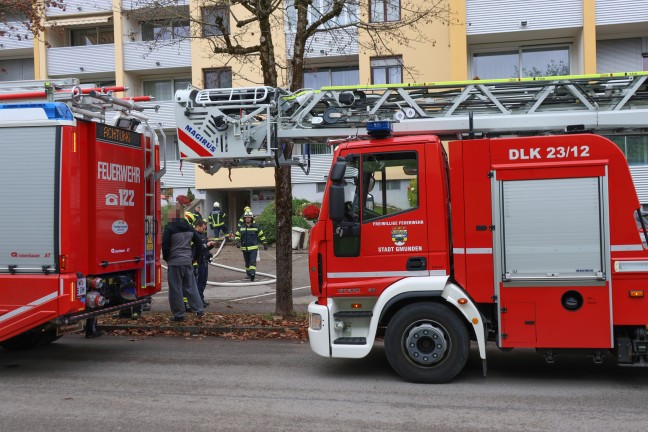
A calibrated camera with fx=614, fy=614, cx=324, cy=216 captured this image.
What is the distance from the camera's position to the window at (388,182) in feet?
21.2

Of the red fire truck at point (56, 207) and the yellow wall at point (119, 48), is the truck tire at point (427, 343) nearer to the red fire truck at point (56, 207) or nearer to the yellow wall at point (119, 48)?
the red fire truck at point (56, 207)

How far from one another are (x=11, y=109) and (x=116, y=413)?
142 inches

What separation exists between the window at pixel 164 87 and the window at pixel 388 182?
2146cm

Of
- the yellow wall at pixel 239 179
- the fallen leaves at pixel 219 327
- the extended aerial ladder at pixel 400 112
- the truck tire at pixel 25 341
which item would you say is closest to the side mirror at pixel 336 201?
the extended aerial ladder at pixel 400 112

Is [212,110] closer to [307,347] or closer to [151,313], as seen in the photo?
[307,347]

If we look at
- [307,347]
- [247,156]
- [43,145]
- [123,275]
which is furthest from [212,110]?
[307,347]

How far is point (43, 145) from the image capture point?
22.0 ft

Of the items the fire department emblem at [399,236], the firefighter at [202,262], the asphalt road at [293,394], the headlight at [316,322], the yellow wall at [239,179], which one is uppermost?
the yellow wall at [239,179]

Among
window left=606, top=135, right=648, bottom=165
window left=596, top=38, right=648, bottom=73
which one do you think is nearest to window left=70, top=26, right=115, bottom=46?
window left=596, top=38, right=648, bottom=73

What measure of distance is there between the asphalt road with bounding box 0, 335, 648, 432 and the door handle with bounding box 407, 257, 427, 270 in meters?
1.22

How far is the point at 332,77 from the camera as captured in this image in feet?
78.6

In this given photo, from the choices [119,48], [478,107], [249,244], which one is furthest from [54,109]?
[119,48]

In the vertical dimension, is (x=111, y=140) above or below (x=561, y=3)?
below

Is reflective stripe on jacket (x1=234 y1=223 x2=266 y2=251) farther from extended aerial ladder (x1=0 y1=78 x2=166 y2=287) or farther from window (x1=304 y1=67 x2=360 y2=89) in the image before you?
window (x1=304 y1=67 x2=360 y2=89)
